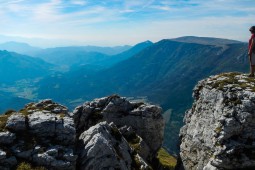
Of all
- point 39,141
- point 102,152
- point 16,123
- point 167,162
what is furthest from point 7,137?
point 167,162

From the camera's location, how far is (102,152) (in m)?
35.3

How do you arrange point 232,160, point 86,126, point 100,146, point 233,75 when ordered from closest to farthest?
point 232,160
point 100,146
point 233,75
point 86,126

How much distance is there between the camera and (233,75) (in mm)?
44375

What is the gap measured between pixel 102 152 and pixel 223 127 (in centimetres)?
1513

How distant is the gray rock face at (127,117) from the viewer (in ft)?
185

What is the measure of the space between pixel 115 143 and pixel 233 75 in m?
20.7

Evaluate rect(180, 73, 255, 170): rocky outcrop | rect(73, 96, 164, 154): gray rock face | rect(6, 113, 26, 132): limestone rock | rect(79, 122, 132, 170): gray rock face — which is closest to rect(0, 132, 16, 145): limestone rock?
rect(6, 113, 26, 132): limestone rock

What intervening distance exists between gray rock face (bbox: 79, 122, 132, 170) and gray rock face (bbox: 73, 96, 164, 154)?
52.5 ft

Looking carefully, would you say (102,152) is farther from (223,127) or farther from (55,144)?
(223,127)

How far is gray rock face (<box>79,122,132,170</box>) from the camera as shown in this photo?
34.5 metres

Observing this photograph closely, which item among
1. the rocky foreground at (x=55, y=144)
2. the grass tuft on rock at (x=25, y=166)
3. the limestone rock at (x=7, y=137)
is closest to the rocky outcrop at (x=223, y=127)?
the rocky foreground at (x=55, y=144)

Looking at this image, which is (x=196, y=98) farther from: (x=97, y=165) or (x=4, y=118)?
(x=4, y=118)

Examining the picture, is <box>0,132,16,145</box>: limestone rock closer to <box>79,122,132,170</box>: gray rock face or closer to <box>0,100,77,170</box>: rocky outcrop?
<box>0,100,77,170</box>: rocky outcrop

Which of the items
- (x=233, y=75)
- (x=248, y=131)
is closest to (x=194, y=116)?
(x=233, y=75)
